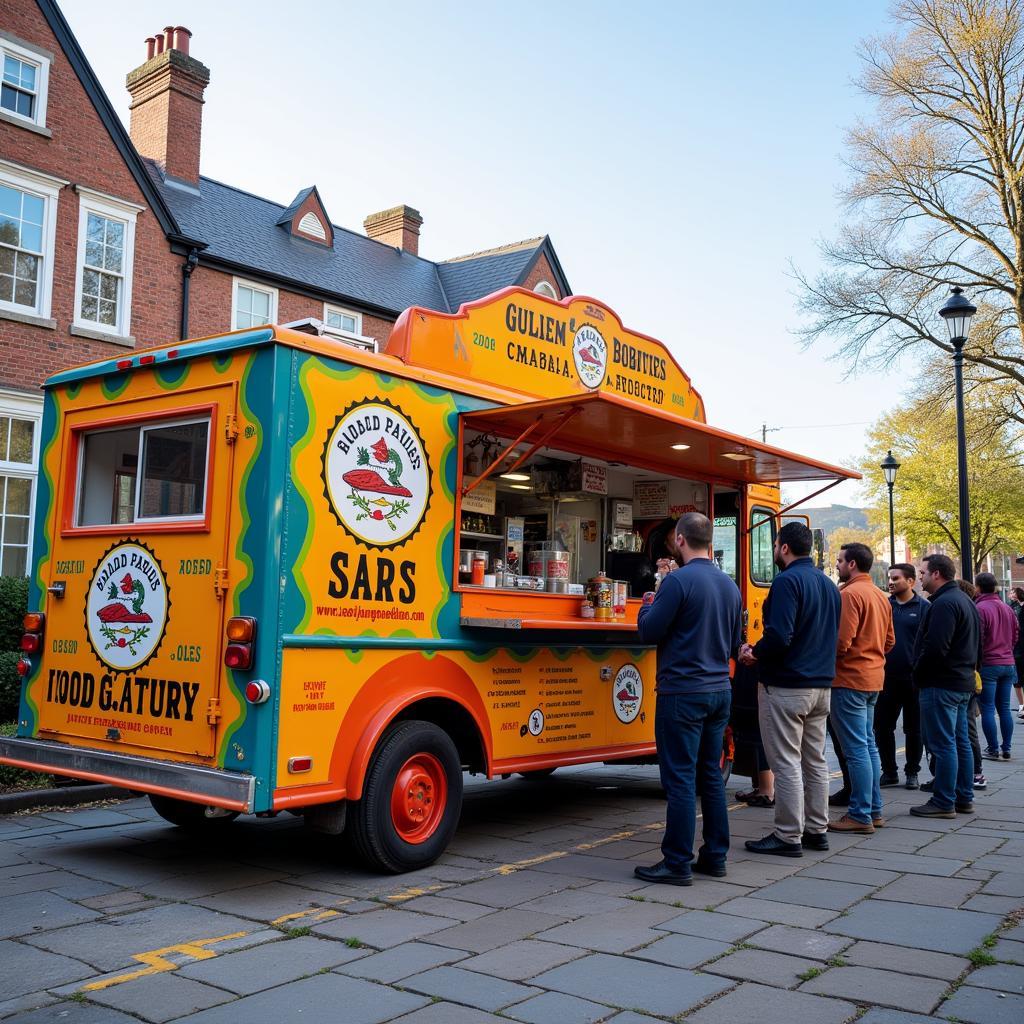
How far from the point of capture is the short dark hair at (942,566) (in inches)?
306

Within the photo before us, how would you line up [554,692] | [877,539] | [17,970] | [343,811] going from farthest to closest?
[877,539] → [554,692] → [343,811] → [17,970]

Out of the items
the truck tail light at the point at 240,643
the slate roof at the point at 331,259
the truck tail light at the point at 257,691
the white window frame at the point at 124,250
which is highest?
the slate roof at the point at 331,259

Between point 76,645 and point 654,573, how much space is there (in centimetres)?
507

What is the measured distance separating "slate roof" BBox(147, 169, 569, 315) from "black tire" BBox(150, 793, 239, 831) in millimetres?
10447

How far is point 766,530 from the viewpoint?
9641 mm

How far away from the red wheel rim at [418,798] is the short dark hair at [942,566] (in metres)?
4.32

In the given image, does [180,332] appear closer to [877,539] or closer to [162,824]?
[162,824]

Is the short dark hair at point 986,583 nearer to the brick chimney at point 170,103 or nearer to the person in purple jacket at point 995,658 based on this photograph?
the person in purple jacket at point 995,658

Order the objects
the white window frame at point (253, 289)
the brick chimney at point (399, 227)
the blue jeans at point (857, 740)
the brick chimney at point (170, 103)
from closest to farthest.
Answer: the blue jeans at point (857, 740), the white window frame at point (253, 289), the brick chimney at point (170, 103), the brick chimney at point (399, 227)

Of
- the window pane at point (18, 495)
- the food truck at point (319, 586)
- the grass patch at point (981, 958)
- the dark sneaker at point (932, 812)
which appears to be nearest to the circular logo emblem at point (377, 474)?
the food truck at point (319, 586)

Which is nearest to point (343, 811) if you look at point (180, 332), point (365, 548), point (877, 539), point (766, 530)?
point (365, 548)

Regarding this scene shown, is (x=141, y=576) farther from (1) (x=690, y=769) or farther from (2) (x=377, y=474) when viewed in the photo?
(1) (x=690, y=769)

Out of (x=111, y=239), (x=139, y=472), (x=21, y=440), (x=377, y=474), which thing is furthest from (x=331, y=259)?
(x=377, y=474)

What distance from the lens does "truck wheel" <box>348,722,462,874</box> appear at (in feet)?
17.8
